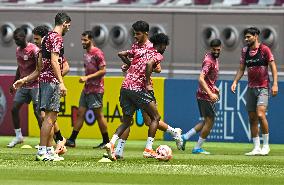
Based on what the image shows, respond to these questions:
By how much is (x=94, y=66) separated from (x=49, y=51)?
15.1 ft

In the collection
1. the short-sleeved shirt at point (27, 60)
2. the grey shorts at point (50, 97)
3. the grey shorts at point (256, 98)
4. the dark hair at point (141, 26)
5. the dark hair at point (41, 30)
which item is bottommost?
the grey shorts at point (256, 98)

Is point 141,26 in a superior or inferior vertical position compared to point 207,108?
superior

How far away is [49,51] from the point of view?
16125 millimetres

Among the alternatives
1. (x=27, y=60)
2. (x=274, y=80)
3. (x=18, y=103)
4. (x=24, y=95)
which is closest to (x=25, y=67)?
(x=27, y=60)

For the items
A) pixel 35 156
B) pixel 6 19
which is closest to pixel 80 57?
pixel 6 19

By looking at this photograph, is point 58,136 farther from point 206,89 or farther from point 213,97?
point 213,97

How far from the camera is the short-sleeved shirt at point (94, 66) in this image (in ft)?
67.7

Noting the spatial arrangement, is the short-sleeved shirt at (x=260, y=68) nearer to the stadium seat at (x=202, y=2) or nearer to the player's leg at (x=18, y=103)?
the player's leg at (x=18, y=103)

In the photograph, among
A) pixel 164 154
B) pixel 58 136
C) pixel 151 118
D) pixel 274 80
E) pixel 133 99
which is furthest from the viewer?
pixel 274 80

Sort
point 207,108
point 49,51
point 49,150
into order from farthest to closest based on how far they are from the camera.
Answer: point 207,108
point 49,150
point 49,51

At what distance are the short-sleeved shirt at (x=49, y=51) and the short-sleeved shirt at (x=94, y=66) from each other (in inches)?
168

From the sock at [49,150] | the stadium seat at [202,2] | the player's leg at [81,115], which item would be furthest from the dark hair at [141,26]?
the stadium seat at [202,2]

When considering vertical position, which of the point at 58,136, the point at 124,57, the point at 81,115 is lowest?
the point at 58,136

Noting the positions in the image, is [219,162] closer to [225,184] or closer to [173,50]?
[225,184]
